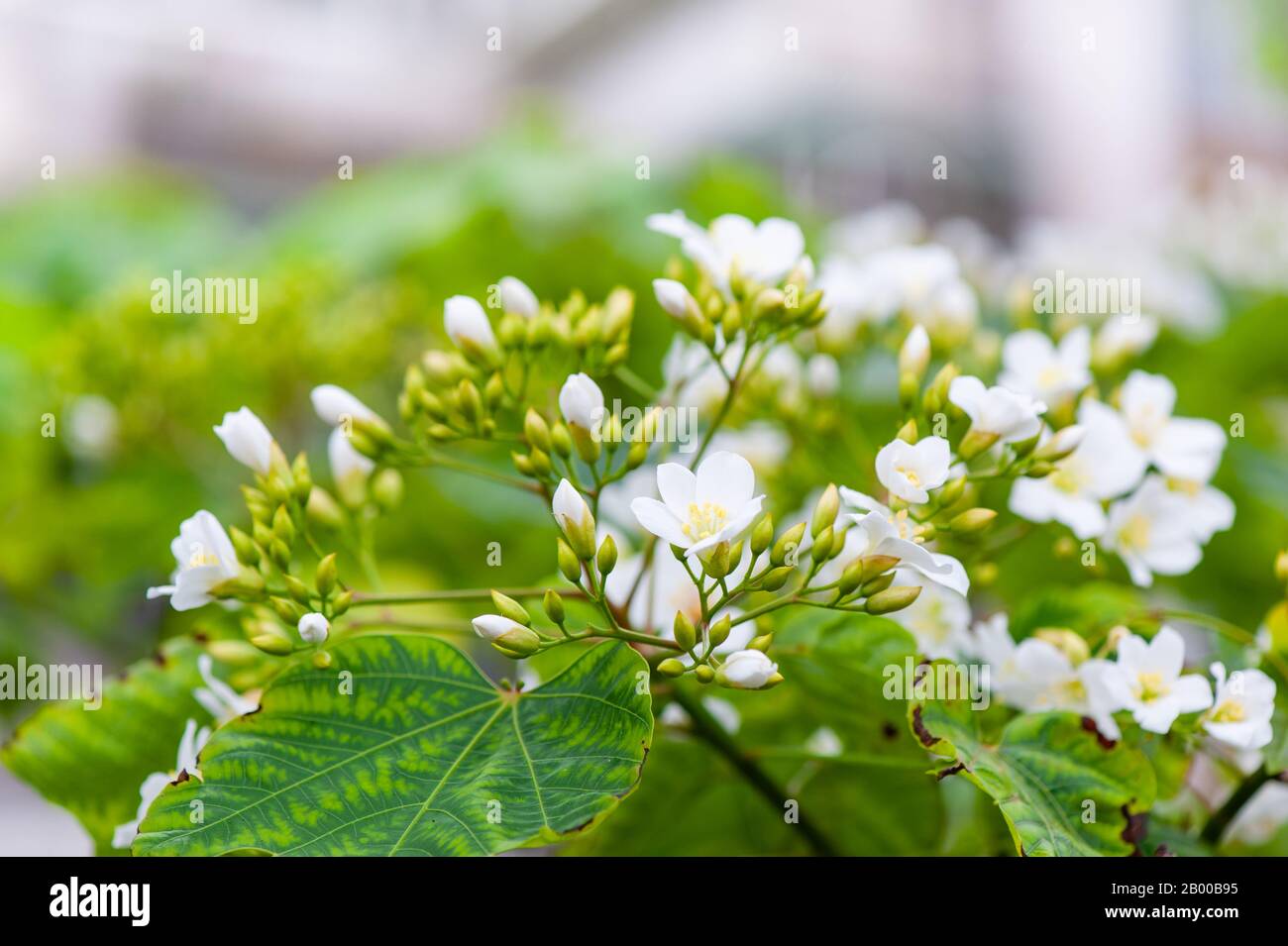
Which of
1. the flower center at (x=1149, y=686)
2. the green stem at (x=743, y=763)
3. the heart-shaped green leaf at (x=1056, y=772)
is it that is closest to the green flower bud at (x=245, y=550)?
the green stem at (x=743, y=763)

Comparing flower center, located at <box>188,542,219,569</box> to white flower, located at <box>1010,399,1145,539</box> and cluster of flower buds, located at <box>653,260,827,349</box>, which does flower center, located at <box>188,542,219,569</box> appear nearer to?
cluster of flower buds, located at <box>653,260,827,349</box>

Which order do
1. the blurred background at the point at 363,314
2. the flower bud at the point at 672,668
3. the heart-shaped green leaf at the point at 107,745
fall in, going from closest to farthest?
the flower bud at the point at 672,668
the heart-shaped green leaf at the point at 107,745
the blurred background at the point at 363,314

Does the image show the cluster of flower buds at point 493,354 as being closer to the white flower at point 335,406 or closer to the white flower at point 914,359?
the white flower at point 335,406

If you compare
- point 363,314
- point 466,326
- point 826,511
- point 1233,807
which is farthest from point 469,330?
point 363,314

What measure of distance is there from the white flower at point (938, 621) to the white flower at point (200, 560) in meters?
0.33

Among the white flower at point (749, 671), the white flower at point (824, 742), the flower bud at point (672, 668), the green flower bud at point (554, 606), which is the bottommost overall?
the white flower at point (824, 742)

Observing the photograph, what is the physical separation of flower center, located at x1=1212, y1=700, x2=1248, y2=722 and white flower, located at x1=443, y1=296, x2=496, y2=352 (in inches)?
15.5

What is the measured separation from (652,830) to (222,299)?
89 centimetres

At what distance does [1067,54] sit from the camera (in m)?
6.07

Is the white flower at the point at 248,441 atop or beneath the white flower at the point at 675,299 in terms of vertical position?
beneath

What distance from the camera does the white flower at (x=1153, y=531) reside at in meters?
0.58

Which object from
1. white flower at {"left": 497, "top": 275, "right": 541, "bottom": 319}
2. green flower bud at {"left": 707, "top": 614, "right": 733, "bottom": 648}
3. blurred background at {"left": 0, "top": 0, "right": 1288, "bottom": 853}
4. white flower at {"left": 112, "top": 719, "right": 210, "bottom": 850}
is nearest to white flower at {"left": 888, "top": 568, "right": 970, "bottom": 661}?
green flower bud at {"left": 707, "top": 614, "right": 733, "bottom": 648}
